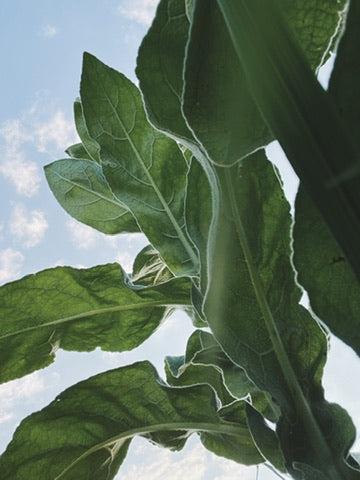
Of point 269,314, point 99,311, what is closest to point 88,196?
point 99,311

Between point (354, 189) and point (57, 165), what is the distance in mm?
808

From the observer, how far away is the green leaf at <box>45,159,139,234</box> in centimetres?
103

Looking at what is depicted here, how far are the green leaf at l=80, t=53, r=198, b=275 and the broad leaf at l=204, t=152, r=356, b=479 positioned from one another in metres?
0.24

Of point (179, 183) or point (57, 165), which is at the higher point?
point (57, 165)

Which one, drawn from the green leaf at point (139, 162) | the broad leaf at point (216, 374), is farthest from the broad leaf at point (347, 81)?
the green leaf at point (139, 162)

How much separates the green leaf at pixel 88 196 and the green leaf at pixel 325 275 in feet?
2.09

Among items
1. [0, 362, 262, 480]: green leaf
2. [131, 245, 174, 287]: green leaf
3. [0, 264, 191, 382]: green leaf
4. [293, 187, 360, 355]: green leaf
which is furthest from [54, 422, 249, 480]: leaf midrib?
[293, 187, 360, 355]: green leaf

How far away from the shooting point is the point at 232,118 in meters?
0.40

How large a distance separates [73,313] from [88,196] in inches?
8.1

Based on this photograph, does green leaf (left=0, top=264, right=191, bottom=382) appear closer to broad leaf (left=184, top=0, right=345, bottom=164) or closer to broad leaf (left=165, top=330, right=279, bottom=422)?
broad leaf (left=165, top=330, right=279, bottom=422)

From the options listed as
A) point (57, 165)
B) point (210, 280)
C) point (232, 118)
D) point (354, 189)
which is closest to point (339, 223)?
point (354, 189)

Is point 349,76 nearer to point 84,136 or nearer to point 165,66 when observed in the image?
point 165,66

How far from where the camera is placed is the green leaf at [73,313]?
35.3 inches

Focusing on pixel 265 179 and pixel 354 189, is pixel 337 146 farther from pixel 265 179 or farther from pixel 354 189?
pixel 265 179
